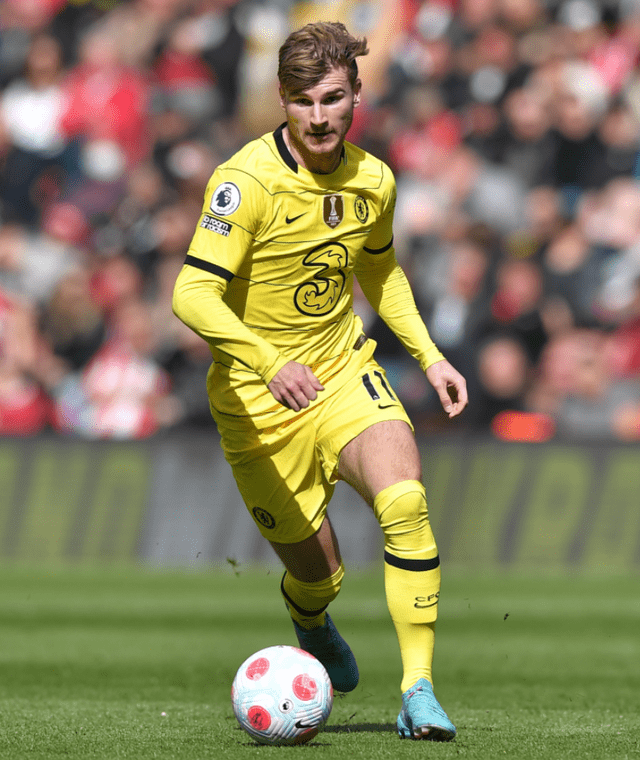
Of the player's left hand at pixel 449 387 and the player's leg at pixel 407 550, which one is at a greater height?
the player's left hand at pixel 449 387

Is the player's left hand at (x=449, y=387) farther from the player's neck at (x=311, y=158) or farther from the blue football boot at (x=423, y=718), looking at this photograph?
the blue football boot at (x=423, y=718)

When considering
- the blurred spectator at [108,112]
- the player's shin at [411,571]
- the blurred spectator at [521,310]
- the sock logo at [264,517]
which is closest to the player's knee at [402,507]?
the player's shin at [411,571]

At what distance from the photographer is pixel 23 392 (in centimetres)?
1243

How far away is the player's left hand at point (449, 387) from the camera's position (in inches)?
204

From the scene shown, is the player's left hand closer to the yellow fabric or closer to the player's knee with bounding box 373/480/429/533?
the yellow fabric

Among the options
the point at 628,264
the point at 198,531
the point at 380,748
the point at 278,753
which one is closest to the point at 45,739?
the point at 278,753

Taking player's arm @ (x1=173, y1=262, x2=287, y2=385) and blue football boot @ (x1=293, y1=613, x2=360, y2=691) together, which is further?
blue football boot @ (x1=293, y1=613, x2=360, y2=691)

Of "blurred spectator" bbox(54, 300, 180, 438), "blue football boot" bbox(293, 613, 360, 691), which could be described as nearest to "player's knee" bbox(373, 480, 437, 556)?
"blue football boot" bbox(293, 613, 360, 691)

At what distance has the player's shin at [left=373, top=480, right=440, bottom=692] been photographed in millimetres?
4781

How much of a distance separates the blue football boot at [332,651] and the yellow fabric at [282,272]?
3.67ft

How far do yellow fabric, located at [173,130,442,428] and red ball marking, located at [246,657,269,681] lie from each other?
3.33 feet

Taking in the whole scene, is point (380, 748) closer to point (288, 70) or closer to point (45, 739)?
point (45, 739)

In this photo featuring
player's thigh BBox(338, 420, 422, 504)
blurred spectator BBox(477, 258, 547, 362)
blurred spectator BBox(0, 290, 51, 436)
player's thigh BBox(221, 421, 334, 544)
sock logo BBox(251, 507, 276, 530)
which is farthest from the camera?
blurred spectator BBox(0, 290, 51, 436)

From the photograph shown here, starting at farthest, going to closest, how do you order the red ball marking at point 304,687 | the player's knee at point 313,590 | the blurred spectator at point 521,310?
A: the blurred spectator at point 521,310 → the player's knee at point 313,590 → the red ball marking at point 304,687
